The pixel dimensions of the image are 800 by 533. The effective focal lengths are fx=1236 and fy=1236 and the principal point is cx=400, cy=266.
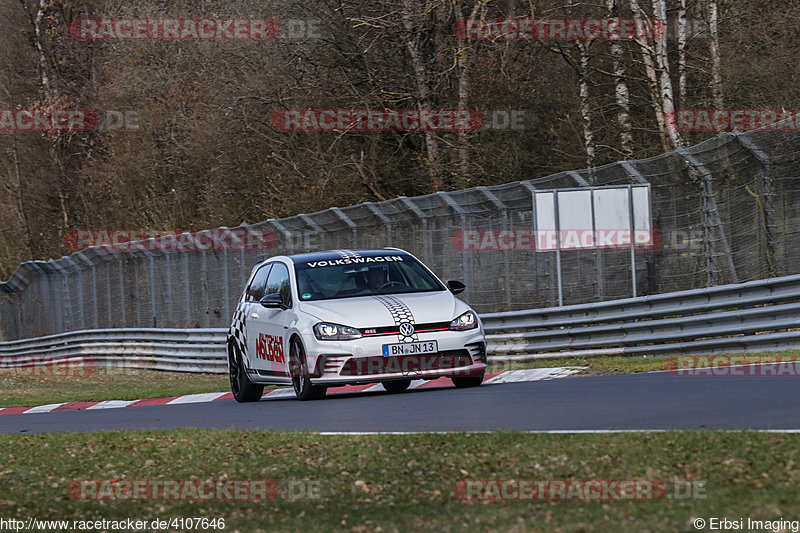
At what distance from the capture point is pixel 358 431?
9312mm

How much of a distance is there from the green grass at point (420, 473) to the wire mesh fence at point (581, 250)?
7.90 m

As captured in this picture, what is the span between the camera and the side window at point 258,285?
14875 mm

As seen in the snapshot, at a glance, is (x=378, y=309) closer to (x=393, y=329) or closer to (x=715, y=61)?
(x=393, y=329)

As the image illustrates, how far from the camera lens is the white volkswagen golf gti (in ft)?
40.8

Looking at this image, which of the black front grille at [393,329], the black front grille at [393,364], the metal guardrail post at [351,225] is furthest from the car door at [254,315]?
the metal guardrail post at [351,225]

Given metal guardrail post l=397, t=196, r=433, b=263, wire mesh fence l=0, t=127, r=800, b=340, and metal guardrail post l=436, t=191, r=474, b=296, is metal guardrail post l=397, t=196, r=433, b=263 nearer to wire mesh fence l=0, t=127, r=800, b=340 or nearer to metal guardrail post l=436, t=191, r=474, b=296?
wire mesh fence l=0, t=127, r=800, b=340

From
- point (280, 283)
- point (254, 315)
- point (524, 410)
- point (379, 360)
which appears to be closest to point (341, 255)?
point (280, 283)

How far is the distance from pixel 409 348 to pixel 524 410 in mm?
2491

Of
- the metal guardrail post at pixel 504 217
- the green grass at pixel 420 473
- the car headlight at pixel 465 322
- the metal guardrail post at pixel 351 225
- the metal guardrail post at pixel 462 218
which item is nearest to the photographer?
the green grass at pixel 420 473

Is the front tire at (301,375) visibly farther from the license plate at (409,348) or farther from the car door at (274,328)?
the license plate at (409,348)

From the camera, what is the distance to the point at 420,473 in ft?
23.2

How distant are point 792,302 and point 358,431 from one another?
6788 millimetres

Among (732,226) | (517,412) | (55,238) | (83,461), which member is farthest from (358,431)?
(55,238)

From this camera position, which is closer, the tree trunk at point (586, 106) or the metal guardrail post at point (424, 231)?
the metal guardrail post at point (424, 231)
